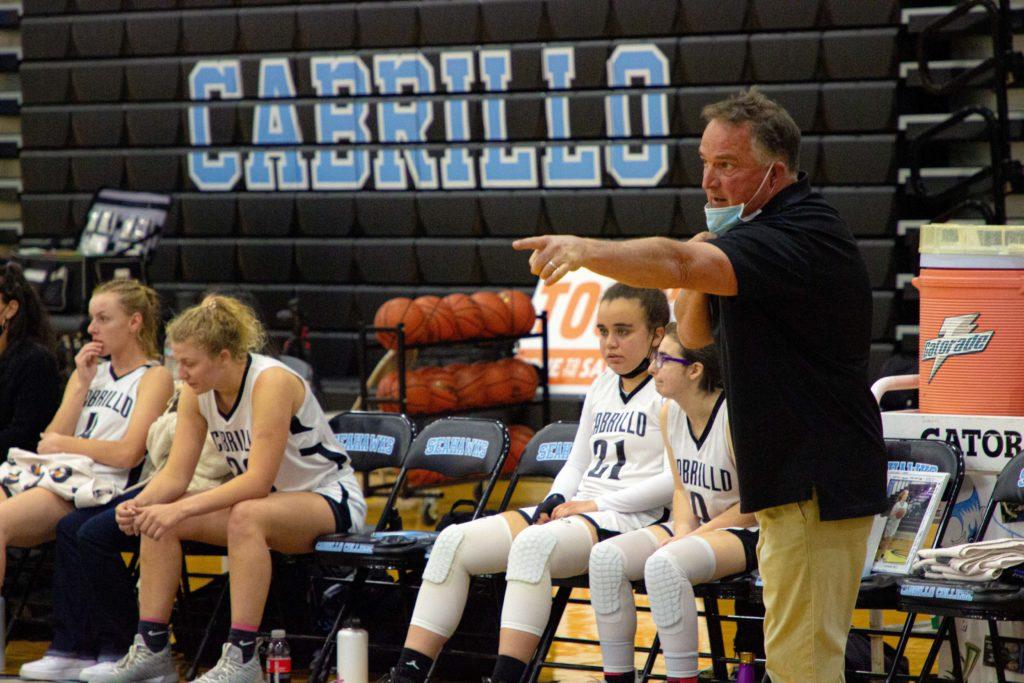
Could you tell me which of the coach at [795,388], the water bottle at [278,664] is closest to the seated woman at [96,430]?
the water bottle at [278,664]

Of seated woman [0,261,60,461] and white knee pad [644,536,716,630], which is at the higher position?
seated woman [0,261,60,461]

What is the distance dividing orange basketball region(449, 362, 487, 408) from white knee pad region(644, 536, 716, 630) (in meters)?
3.69

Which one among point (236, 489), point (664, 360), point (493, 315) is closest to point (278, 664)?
point (236, 489)

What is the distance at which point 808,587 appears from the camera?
2.92 metres

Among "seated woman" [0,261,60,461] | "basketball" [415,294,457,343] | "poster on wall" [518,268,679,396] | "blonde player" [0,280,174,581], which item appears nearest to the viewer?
"blonde player" [0,280,174,581]

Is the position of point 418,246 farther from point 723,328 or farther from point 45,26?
point 723,328

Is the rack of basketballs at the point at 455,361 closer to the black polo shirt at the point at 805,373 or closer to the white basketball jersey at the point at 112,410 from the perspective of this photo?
the white basketball jersey at the point at 112,410

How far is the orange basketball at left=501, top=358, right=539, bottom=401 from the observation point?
A: 7887mm

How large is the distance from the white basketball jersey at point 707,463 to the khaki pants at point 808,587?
1255 mm

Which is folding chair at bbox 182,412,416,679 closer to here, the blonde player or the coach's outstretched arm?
the blonde player

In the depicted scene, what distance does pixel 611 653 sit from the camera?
4059mm

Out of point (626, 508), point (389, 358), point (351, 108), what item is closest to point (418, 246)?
point (351, 108)

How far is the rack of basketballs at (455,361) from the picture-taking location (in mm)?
7426

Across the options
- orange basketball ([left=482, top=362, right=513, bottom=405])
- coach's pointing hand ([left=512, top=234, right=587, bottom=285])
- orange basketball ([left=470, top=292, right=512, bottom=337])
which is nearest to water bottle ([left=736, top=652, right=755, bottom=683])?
coach's pointing hand ([left=512, top=234, right=587, bottom=285])
